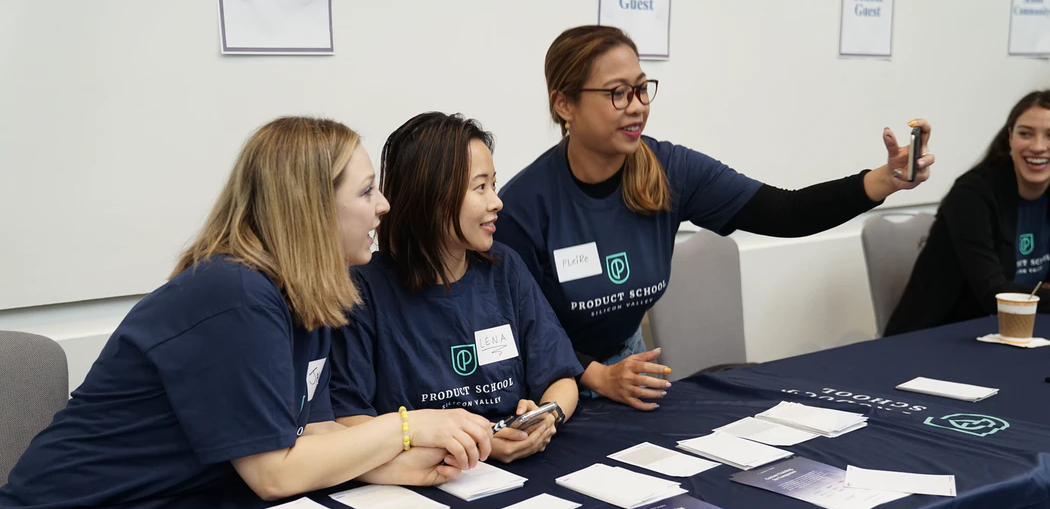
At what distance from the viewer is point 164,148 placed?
95.1 inches

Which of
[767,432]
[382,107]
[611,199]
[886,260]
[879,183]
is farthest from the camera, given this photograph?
[886,260]

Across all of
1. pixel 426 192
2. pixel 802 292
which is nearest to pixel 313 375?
pixel 426 192

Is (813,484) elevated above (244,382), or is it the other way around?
(244,382)

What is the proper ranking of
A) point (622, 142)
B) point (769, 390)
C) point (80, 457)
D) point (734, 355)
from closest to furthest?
point (80, 457) → point (769, 390) → point (622, 142) → point (734, 355)

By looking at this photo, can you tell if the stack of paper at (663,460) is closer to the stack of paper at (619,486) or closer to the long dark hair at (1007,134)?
the stack of paper at (619,486)

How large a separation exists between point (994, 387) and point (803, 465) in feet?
2.64

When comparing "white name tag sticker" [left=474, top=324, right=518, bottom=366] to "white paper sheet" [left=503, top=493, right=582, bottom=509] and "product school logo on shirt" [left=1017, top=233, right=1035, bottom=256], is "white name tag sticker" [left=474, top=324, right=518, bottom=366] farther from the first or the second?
"product school logo on shirt" [left=1017, top=233, right=1035, bottom=256]

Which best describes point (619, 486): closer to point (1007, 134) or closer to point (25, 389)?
point (25, 389)

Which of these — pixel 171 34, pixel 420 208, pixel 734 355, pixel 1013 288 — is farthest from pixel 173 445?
pixel 1013 288

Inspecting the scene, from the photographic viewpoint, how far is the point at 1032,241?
3264mm

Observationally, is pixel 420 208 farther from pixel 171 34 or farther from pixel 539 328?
pixel 171 34

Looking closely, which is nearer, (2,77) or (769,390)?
(769,390)

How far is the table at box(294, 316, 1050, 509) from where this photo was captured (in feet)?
4.55

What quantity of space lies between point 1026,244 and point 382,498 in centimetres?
285
